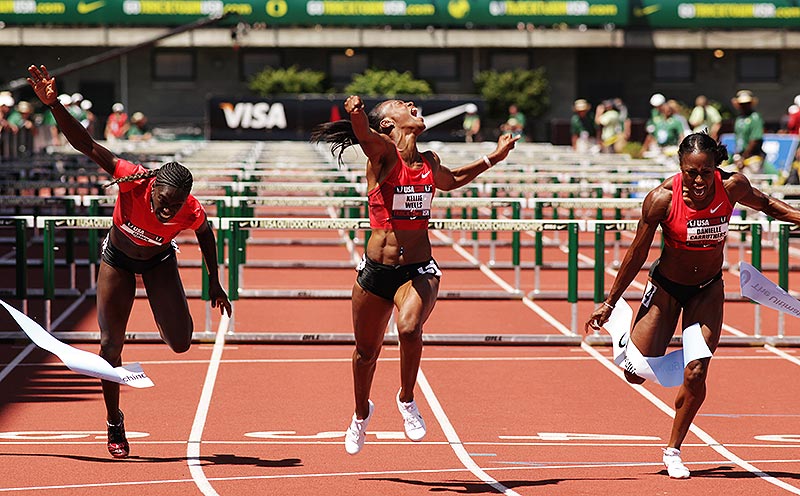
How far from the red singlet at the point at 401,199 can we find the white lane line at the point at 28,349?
455 cm

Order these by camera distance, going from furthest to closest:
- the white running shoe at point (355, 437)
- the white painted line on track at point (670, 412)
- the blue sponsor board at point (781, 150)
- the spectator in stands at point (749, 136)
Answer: the blue sponsor board at point (781, 150)
the spectator in stands at point (749, 136)
the white running shoe at point (355, 437)
the white painted line on track at point (670, 412)

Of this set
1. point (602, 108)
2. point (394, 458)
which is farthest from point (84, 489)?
point (602, 108)

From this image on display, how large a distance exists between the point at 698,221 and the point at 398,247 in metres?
1.63

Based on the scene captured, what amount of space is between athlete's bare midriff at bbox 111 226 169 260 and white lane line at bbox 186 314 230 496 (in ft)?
3.88

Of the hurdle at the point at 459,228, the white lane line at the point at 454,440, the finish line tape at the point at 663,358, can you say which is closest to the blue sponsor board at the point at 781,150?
the hurdle at the point at 459,228

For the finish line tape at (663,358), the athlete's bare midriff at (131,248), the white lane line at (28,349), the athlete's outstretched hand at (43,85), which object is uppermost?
the athlete's outstretched hand at (43,85)

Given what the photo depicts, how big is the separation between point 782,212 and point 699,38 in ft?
172

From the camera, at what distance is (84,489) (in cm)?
779

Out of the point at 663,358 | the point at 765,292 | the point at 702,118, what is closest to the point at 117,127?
the point at 702,118

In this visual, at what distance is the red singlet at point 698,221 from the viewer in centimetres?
817

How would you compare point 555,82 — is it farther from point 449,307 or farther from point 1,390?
point 1,390

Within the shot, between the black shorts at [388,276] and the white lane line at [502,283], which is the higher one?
the black shorts at [388,276]

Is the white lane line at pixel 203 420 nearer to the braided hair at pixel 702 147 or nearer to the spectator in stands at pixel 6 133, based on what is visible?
the braided hair at pixel 702 147

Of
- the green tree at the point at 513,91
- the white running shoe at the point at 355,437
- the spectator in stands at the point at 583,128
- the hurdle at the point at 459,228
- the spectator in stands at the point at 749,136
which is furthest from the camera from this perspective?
the green tree at the point at 513,91
